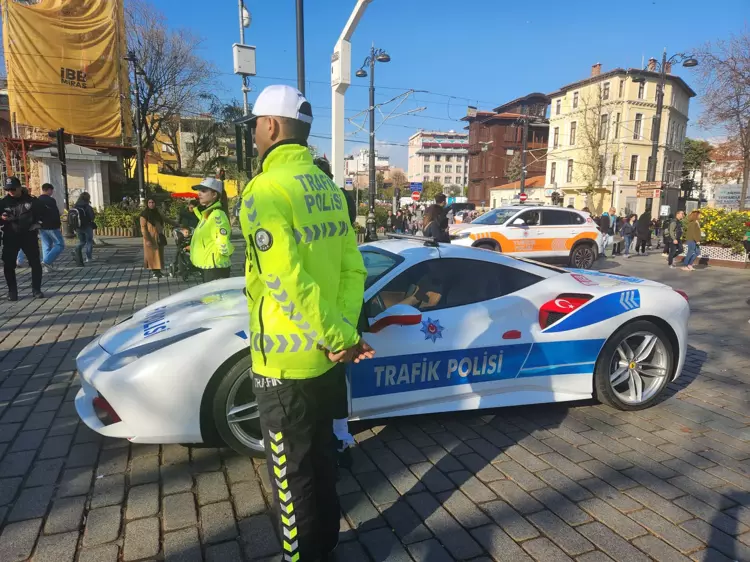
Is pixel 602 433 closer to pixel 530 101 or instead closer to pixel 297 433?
pixel 297 433

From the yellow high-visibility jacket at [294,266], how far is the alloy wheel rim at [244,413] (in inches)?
44.4

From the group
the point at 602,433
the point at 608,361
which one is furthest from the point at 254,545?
the point at 608,361

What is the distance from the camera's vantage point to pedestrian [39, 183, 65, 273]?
934 cm

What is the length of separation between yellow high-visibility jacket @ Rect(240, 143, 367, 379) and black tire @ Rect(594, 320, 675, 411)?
259 cm

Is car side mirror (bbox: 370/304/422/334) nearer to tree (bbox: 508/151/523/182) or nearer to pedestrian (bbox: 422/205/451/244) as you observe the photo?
pedestrian (bbox: 422/205/451/244)

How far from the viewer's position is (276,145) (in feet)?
6.03

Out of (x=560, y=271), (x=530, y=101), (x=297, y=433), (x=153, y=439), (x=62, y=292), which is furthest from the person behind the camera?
(x=530, y=101)

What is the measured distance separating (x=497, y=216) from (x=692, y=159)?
210 feet

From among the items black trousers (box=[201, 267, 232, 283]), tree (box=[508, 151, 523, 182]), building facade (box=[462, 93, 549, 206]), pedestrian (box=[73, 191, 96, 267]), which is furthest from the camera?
building facade (box=[462, 93, 549, 206])

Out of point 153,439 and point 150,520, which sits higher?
point 153,439

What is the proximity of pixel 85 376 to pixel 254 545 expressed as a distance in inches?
60.4

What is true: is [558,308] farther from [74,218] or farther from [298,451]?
[74,218]

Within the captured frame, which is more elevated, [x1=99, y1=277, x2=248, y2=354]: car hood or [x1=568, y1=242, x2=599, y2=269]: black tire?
[x1=99, y1=277, x2=248, y2=354]: car hood

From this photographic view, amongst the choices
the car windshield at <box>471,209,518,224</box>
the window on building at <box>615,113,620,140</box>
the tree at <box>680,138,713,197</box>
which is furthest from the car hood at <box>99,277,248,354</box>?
the tree at <box>680,138,713,197</box>
